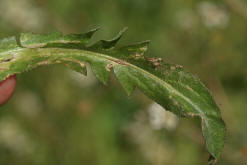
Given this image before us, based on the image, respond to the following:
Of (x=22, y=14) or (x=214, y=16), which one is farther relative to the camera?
(x=22, y=14)

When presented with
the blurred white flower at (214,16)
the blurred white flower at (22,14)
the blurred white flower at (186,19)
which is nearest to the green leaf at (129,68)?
the blurred white flower at (214,16)

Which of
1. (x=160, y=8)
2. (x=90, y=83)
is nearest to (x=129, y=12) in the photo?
(x=160, y=8)

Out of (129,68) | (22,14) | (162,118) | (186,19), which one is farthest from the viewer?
(22,14)

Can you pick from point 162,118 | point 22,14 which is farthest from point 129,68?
point 22,14

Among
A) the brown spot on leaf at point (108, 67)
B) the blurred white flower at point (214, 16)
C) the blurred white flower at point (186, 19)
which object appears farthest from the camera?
the blurred white flower at point (186, 19)

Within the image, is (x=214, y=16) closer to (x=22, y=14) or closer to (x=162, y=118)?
(x=162, y=118)

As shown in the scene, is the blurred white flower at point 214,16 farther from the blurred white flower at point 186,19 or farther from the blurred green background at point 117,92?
the blurred white flower at point 186,19

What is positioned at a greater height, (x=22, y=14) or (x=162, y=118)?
(x=22, y=14)

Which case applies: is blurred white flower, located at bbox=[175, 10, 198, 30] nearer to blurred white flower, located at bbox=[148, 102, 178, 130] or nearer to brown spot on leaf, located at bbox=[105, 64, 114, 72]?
blurred white flower, located at bbox=[148, 102, 178, 130]
